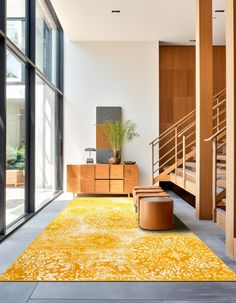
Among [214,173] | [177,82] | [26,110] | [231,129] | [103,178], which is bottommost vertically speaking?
[103,178]

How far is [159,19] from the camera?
314 inches

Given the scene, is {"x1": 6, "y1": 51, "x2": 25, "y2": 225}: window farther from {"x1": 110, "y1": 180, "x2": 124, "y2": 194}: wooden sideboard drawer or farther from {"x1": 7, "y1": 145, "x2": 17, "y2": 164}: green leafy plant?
{"x1": 110, "y1": 180, "x2": 124, "y2": 194}: wooden sideboard drawer

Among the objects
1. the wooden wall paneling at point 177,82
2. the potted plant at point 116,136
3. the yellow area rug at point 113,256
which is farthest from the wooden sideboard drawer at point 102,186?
the yellow area rug at point 113,256

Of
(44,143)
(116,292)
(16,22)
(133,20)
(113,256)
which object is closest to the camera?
(116,292)

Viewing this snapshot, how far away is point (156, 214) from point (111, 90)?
5.28 meters

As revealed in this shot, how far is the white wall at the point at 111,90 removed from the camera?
9633 mm

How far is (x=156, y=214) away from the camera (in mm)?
5102

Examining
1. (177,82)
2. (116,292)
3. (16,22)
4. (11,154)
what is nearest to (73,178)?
(11,154)

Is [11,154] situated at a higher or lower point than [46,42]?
lower

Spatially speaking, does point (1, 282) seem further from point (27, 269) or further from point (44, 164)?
point (44, 164)

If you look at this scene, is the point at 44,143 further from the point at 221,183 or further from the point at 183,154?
the point at 221,183

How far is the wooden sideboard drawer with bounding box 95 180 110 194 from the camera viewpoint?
29.4 feet

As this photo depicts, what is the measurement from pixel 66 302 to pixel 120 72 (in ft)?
25.3

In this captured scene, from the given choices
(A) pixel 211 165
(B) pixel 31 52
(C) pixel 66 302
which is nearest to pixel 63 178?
(B) pixel 31 52
